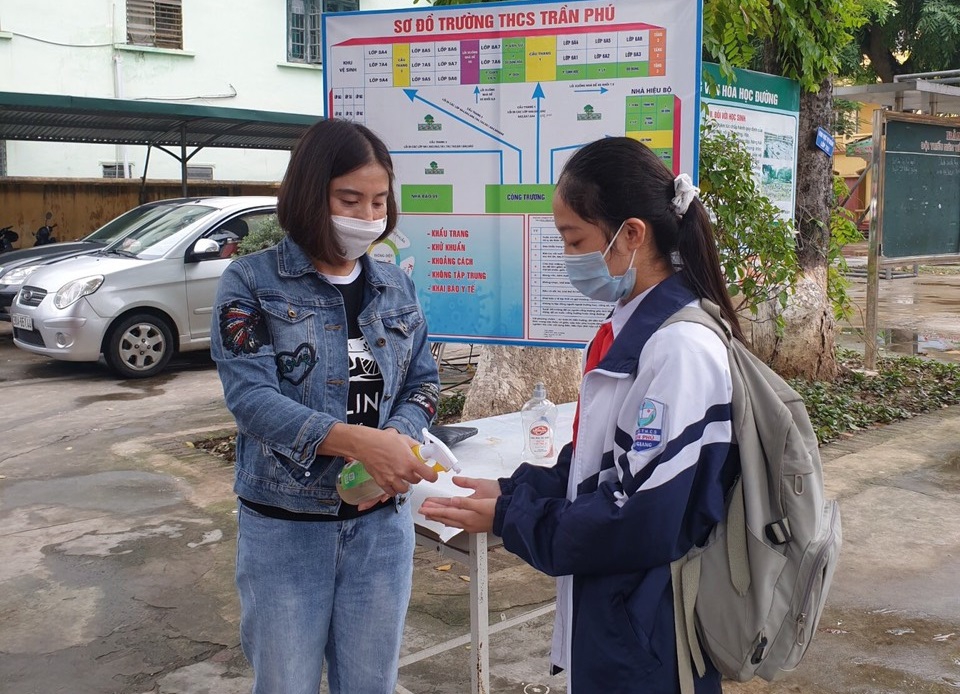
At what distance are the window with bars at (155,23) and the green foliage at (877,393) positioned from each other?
1451 centimetres

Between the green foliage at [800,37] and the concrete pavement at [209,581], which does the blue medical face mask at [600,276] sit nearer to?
the concrete pavement at [209,581]

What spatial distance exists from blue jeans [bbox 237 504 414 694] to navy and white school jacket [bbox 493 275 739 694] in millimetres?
521

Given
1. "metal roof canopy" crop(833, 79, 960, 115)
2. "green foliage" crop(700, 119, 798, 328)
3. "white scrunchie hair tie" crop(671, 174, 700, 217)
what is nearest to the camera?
"white scrunchie hair tie" crop(671, 174, 700, 217)

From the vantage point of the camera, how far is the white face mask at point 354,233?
7.45ft

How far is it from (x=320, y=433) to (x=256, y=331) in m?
0.26

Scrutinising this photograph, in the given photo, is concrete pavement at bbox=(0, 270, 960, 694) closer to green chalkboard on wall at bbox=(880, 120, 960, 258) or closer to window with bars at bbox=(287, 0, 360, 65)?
green chalkboard on wall at bbox=(880, 120, 960, 258)

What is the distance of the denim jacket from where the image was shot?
2.13m

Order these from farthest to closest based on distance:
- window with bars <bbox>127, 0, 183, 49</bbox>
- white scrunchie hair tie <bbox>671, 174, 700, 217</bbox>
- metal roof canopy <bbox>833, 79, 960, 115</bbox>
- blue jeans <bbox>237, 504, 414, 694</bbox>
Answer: window with bars <bbox>127, 0, 183, 49</bbox>
metal roof canopy <bbox>833, 79, 960, 115</bbox>
blue jeans <bbox>237, 504, 414, 694</bbox>
white scrunchie hair tie <bbox>671, 174, 700, 217</bbox>

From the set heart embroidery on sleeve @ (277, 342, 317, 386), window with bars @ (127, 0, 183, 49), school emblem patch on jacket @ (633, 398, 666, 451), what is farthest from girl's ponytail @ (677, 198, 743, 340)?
window with bars @ (127, 0, 183, 49)

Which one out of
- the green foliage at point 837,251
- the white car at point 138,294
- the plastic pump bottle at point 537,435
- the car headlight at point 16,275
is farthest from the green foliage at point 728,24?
the car headlight at point 16,275

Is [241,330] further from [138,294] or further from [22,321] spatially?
[22,321]

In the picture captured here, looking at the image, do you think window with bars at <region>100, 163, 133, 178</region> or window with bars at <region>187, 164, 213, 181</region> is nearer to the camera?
window with bars at <region>100, 163, 133, 178</region>

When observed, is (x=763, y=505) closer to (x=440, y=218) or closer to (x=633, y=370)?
(x=633, y=370)

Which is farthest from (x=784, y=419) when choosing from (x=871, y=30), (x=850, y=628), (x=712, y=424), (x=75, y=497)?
(x=871, y=30)
